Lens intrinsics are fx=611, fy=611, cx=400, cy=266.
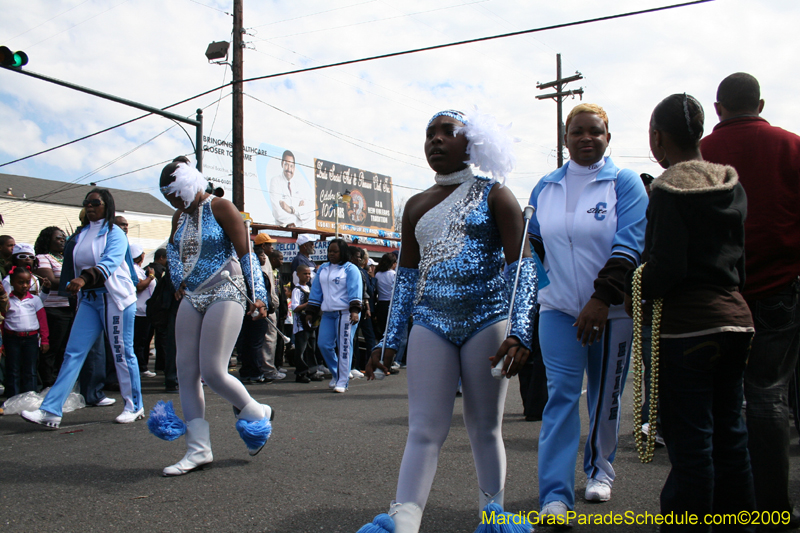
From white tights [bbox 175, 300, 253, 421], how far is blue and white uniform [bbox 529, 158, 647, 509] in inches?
80.9

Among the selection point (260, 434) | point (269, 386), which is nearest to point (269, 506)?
point (260, 434)

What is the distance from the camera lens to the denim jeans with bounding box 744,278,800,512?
277 cm

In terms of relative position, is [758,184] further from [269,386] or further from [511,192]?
[269,386]

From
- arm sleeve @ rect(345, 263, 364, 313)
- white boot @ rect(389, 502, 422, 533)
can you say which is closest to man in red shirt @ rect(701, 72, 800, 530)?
white boot @ rect(389, 502, 422, 533)

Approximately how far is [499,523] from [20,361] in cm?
657

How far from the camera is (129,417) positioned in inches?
228

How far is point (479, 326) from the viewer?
2.51 metres

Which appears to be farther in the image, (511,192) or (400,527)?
(511,192)

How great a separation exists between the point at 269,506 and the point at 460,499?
1.04 m

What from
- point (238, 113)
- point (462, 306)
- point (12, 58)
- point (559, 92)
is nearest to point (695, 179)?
point (462, 306)

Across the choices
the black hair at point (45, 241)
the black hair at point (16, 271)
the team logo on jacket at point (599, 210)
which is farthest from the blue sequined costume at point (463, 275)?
the black hair at point (45, 241)

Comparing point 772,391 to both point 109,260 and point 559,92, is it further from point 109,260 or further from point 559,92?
point 559,92

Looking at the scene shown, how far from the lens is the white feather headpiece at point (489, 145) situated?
2.62 metres

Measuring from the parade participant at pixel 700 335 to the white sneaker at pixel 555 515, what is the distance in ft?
2.18
